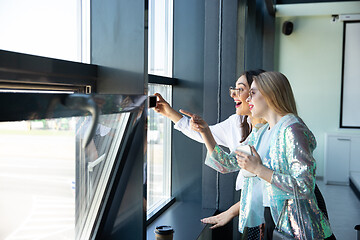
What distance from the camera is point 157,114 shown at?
3.16 metres

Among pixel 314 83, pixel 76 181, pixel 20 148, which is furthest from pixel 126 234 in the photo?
pixel 314 83

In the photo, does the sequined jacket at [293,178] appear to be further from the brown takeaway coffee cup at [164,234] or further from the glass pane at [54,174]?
the glass pane at [54,174]

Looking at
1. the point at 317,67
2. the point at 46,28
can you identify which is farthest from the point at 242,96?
the point at 317,67

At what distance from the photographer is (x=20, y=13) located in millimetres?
1438

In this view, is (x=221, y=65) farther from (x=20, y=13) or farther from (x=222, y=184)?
(x=20, y=13)

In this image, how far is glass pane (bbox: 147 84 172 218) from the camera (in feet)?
10.1

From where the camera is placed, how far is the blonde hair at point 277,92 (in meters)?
2.15

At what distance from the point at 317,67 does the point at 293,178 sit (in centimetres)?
741

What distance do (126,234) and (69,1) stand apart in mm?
1008

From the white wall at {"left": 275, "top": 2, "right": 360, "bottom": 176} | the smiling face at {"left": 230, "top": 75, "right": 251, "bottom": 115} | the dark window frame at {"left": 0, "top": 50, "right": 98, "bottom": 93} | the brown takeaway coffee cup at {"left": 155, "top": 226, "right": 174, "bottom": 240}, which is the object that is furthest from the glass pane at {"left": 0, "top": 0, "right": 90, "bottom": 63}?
the white wall at {"left": 275, "top": 2, "right": 360, "bottom": 176}

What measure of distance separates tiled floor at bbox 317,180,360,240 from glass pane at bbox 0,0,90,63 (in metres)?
4.03

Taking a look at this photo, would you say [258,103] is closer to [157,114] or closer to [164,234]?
[164,234]

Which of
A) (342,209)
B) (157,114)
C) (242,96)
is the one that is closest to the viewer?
(242,96)

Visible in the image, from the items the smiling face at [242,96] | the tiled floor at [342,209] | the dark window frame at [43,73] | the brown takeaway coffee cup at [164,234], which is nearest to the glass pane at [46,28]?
the dark window frame at [43,73]
